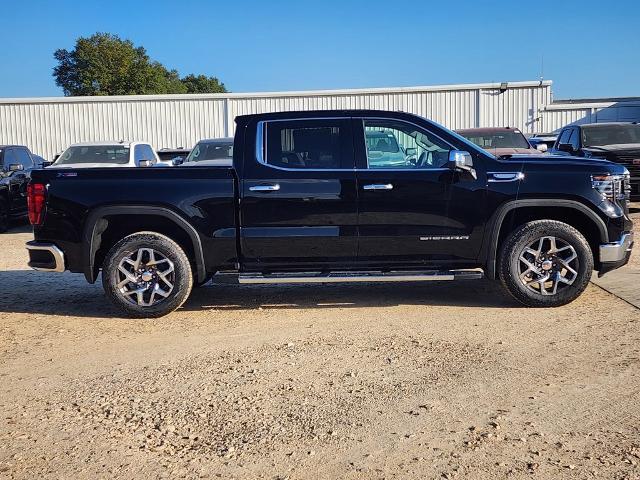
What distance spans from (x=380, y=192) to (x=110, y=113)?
75.4 ft

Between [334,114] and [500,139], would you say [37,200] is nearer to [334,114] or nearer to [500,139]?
[334,114]

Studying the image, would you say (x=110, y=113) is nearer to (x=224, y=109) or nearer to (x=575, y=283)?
(x=224, y=109)

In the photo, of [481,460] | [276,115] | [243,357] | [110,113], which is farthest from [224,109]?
[481,460]

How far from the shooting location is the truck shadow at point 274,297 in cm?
690

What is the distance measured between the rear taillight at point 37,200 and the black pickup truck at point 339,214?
12 millimetres

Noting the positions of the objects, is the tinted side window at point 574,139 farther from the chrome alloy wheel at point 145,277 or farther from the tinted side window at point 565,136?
the chrome alloy wheel at point 145,277

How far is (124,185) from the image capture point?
632cm

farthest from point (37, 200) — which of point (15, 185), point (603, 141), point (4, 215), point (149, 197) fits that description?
point (603, 141)

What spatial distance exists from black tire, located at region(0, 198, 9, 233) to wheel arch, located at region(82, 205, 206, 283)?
815 centimetres

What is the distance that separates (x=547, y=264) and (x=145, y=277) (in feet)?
12.6

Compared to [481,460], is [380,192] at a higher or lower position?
higher

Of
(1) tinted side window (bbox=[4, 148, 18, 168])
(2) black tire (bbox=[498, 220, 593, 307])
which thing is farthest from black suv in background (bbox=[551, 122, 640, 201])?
(1) tinted side window (bbox=[4, 148, 18, 168])

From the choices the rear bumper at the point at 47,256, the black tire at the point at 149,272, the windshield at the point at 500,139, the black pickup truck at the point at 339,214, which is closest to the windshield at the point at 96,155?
the windshield at the point at 500,139

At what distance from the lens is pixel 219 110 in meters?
26.6
